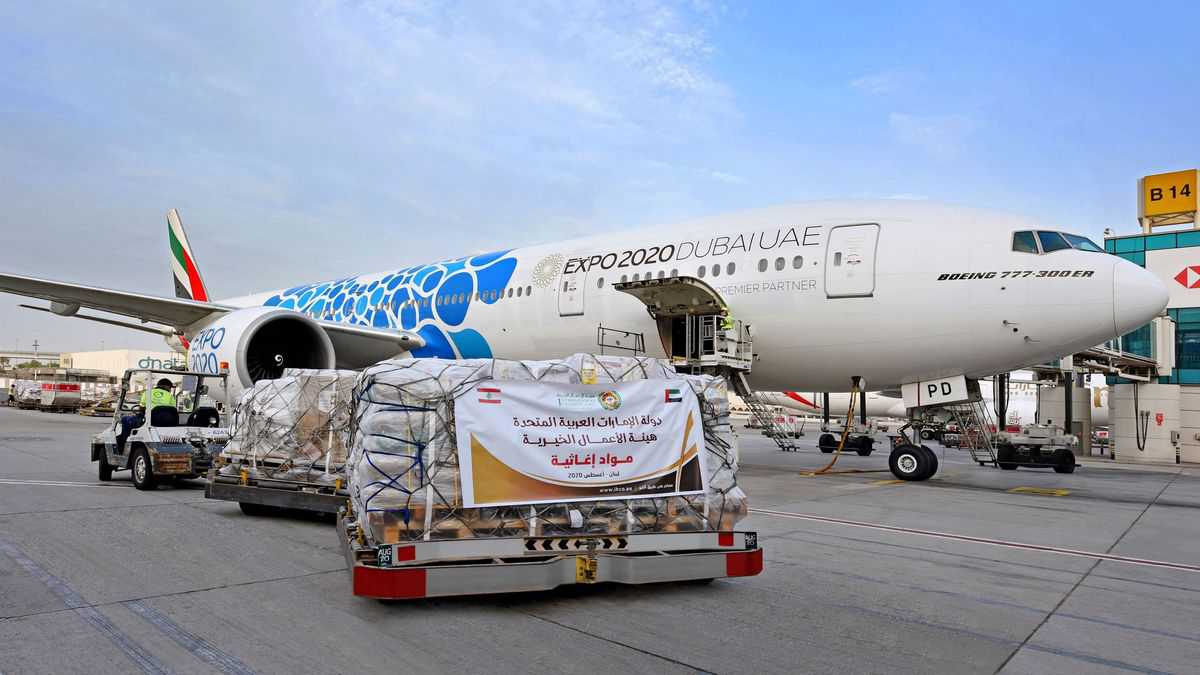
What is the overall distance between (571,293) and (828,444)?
39.4 feet

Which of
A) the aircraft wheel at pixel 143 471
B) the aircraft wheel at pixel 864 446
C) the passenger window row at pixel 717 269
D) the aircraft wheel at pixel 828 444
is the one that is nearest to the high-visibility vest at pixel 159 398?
the aircraft wheel at pixel 143 471

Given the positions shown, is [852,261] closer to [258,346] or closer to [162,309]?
[258,346]

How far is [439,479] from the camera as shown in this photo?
481 centimetres

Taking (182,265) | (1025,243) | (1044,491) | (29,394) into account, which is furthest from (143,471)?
(29,394)

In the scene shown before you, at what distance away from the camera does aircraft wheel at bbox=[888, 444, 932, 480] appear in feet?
41.9

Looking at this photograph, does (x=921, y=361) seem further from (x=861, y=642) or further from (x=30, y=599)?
(x=30, y=599)

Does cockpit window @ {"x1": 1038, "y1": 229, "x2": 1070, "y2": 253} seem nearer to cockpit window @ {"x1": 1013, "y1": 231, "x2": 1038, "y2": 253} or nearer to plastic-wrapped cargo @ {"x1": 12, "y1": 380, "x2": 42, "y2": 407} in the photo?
cockpit window @ {"x1": 1013, "y1": 231, "x2": 1038, "y2": 253}

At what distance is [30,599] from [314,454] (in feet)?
11.1

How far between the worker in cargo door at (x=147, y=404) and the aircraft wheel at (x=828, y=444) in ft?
55.9

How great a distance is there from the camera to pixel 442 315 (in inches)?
639

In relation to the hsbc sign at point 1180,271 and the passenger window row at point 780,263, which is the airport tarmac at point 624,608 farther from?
the hsbc sign at point 1180,271

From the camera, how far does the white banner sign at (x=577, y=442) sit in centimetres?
486

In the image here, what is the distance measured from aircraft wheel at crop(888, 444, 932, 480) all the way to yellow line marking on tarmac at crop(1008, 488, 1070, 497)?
131 centimetres

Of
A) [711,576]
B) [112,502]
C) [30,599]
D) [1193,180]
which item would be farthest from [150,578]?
[1193,180]
